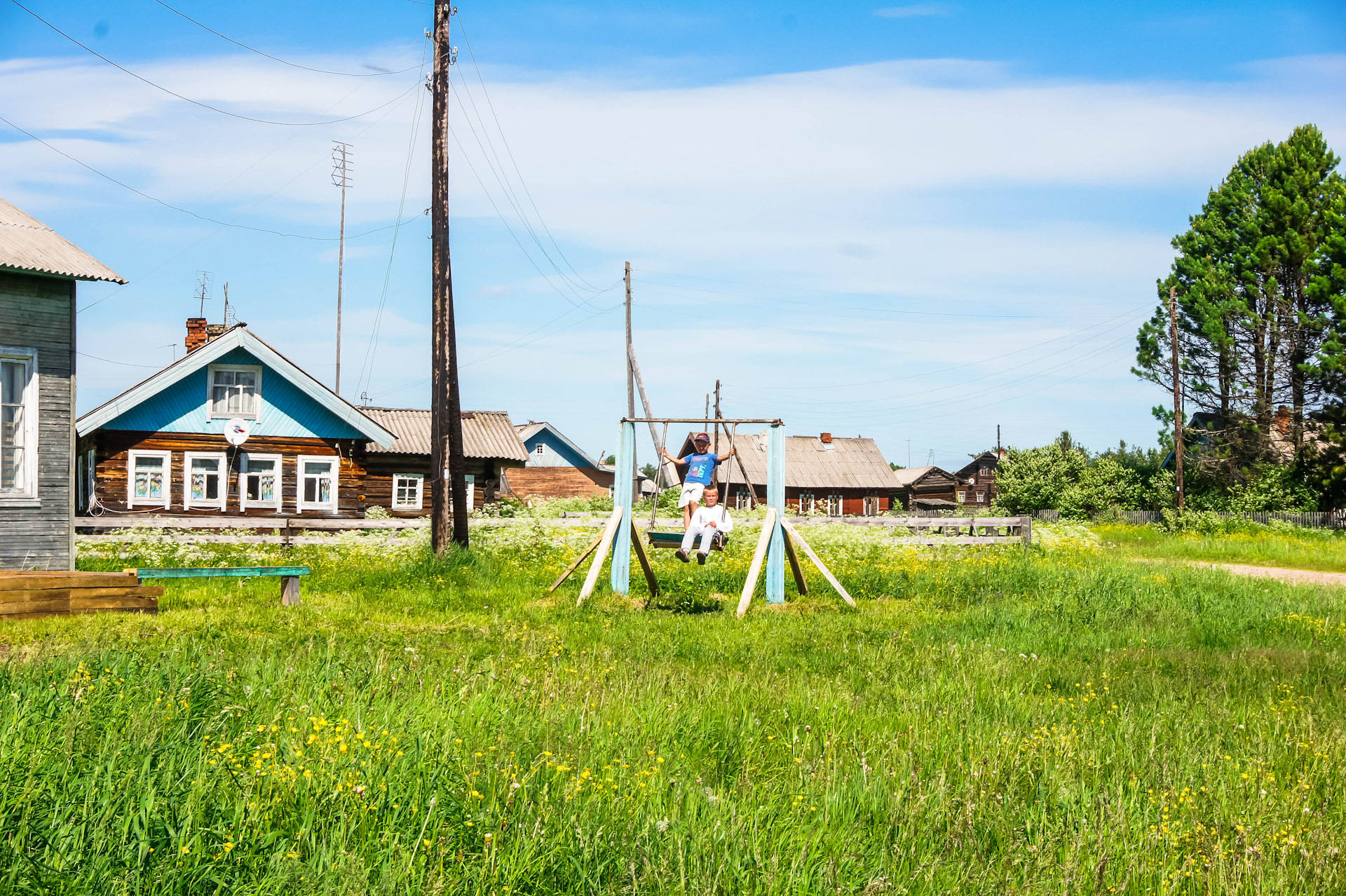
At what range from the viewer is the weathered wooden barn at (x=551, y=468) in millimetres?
54406

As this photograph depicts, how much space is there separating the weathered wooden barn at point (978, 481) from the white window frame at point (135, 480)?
5896 centimetres

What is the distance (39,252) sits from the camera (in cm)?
1352

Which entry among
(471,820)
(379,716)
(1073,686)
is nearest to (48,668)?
(379,716)

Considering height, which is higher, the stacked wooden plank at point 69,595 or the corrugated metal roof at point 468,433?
the corrugated metal roof at point 468,433

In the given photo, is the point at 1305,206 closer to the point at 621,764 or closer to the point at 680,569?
the point at 680,569

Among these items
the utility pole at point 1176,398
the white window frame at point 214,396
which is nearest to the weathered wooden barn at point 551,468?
the white window frame at point 214,396

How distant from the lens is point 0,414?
13.4m

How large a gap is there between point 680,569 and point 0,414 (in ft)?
32.2

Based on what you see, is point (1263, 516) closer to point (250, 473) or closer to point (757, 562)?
point (757, 562)

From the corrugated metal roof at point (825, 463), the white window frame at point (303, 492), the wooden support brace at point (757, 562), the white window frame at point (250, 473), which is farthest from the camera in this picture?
the corrugated metal roof at point (825, 463)

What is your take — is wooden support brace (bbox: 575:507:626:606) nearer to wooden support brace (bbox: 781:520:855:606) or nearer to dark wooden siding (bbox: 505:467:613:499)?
wooden support brace (bbox: 781:520:855:606)

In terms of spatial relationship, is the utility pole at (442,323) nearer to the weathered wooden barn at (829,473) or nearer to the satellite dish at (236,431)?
the satellite dish at (236,431)

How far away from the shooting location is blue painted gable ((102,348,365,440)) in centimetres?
2845

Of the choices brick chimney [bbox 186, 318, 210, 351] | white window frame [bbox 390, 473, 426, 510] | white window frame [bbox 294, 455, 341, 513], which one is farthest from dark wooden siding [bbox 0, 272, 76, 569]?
white window frame [bbox 390, 473, 426, 510]
